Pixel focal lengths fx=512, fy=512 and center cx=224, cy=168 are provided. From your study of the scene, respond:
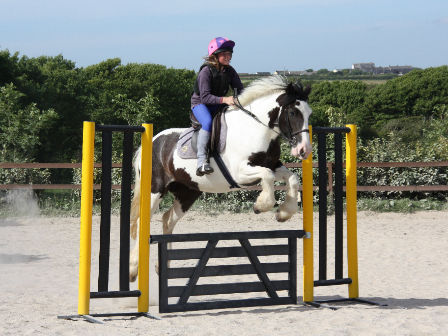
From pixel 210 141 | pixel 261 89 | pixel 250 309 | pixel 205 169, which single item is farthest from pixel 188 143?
pixel 250 309

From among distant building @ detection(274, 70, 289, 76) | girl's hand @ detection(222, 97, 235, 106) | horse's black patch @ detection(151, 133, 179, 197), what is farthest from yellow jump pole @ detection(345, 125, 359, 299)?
horse's black patch @ detection(151, 133, 179, 197)

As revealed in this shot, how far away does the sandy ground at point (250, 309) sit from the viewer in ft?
12.0

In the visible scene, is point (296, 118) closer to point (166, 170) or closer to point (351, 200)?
point (351, 200)

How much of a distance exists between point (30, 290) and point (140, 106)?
22.7 meters

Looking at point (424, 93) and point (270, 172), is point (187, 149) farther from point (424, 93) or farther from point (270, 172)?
point (424, 93)

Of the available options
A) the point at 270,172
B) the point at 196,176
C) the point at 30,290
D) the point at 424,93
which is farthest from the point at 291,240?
the point at 424,93

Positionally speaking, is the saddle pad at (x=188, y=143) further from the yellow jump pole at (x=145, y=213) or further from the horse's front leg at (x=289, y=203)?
the horse's front leg at (x=289, y=203)

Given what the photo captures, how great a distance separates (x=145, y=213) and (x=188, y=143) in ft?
2.79

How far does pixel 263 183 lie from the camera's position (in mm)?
4121

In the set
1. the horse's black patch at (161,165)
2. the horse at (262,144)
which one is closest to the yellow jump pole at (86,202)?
the horse at (262,144)

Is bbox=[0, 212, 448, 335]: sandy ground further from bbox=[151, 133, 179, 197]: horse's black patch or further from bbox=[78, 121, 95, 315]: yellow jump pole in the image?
bbox=[151, 133, 179, 197]: horse's black patch

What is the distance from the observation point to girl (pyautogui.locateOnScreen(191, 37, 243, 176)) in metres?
4.34

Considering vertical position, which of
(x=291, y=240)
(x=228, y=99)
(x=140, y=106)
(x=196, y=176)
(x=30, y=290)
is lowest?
(x=30, y=290)

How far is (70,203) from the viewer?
1240 cm
